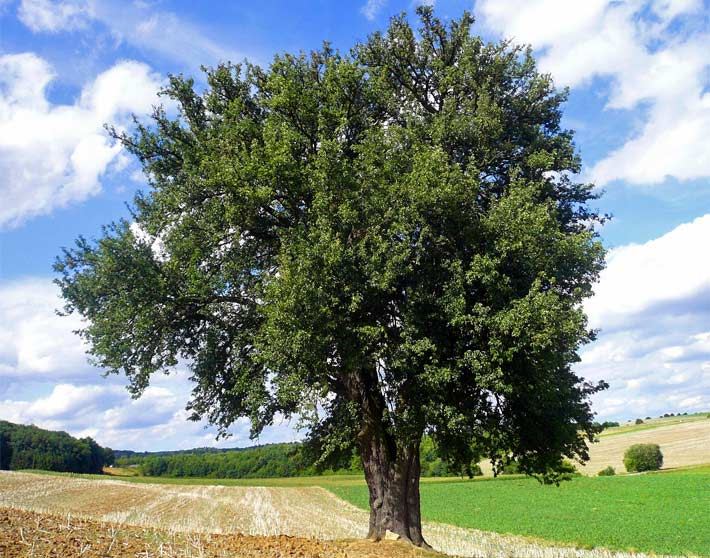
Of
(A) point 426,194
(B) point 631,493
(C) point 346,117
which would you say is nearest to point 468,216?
(A) point 426,194

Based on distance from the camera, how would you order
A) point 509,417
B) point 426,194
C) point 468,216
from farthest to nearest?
point 509,417, point 468,216, point 426,194

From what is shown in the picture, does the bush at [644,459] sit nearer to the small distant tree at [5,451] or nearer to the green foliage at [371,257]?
the green foliage at [371,257]

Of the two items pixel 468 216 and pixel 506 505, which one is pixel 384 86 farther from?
pixel 506 505

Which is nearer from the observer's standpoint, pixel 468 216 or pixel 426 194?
pixel 426 194

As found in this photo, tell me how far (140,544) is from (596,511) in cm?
4184

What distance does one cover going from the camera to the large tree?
17.0m

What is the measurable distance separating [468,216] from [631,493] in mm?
51463

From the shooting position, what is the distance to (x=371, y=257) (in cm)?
1686

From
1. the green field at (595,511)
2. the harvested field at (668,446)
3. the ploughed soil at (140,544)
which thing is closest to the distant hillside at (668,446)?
the harvested field at (668,446)

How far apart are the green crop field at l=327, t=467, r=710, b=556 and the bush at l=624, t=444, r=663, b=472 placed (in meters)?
22.4

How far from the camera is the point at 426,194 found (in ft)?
54.5

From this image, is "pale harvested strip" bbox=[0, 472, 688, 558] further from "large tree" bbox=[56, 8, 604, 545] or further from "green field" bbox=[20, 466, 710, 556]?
"large tree" bbox=[56, 8, 604, 545]

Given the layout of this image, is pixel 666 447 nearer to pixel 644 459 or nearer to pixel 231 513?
pixel 644 459

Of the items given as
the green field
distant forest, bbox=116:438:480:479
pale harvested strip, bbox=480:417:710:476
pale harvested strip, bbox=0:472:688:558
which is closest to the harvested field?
pale harvested strip, bbox=480:417:710:476
